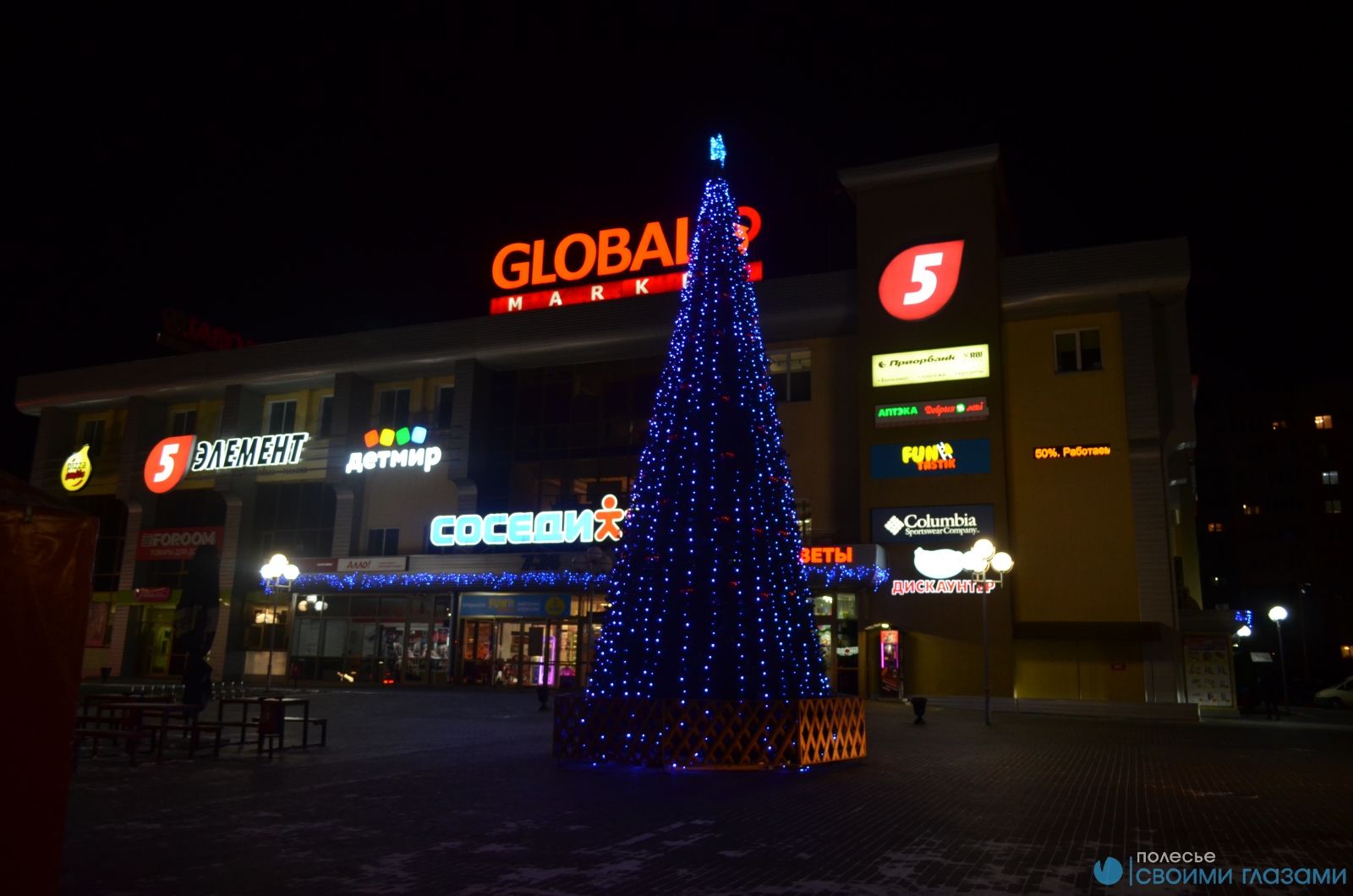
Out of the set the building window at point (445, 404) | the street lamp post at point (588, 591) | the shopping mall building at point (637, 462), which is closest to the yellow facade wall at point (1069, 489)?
the shopping mall building at point (637, 462)

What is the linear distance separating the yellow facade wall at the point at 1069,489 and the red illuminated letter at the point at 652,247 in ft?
46.0

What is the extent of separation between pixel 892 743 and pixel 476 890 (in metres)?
12.2

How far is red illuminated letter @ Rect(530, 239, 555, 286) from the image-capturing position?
40.4 meters

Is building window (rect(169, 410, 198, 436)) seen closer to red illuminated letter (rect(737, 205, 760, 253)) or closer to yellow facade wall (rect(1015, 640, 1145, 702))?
red illuminated letter (rect(737, 205, 760, 253))

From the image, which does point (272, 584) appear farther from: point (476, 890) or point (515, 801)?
point (476, 890)

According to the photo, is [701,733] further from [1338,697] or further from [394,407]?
[1338,697]

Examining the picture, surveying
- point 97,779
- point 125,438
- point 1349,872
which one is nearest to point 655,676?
point 97,779

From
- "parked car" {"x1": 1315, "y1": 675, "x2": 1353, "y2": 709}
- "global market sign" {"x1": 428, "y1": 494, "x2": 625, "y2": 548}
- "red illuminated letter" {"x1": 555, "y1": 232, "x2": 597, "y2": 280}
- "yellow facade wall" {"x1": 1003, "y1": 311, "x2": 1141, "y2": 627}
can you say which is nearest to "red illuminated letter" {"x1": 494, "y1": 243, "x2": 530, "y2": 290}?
"red illuminated letter" {"x1": 555, "y1": 232, "x2": 597, "y2": 280}

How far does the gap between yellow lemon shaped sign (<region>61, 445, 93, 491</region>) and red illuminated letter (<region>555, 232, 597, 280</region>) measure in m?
25.4

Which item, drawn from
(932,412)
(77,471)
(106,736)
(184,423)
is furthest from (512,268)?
(106,736)

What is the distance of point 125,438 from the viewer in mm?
44438

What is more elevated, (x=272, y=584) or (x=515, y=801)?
(x=272, y=584)

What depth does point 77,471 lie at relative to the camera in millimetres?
45812

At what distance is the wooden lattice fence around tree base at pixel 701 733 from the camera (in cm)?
1293
